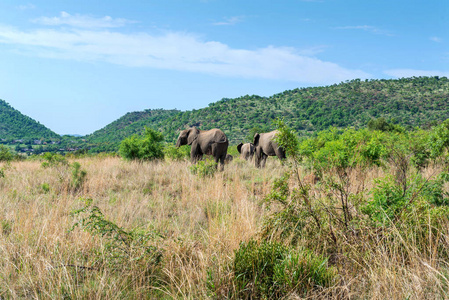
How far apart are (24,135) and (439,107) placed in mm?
126201

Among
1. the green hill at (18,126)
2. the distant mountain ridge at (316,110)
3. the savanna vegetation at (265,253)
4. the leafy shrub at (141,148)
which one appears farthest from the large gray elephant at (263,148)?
the green hill at (18,126)

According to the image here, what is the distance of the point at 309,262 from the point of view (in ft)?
11.2

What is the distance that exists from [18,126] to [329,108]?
109m

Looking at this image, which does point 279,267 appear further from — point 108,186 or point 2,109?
point 2,109

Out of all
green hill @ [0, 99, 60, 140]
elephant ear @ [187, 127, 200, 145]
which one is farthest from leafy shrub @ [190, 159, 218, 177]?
green hill @ [0, 99, 60, 140]

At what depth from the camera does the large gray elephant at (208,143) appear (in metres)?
11.8

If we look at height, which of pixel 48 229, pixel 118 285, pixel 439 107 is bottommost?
pixel 118 285

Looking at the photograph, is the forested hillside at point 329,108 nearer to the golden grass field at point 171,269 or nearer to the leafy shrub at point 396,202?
the leafy shrub at point 396,202

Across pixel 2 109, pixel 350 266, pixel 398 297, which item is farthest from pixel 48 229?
pixel 2 109

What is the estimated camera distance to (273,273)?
346 centimetres

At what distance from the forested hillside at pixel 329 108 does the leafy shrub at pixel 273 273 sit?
5950 cm

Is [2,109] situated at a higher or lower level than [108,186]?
higher

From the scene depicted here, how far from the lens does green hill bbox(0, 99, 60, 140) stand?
366 feet

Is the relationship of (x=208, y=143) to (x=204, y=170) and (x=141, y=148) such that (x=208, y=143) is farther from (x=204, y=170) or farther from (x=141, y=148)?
(x=141, y=148)
